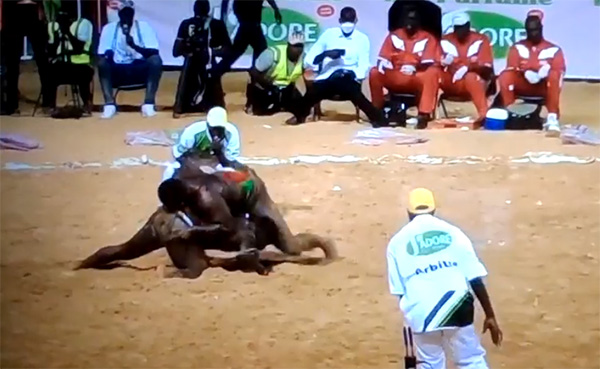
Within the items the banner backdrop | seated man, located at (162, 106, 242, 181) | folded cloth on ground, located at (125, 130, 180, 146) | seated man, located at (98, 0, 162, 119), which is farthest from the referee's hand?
seated man, located at (98, 0, 162, 119)

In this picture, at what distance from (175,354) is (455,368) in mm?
966

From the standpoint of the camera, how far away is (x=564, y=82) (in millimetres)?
5008

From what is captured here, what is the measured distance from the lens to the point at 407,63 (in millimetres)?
5027

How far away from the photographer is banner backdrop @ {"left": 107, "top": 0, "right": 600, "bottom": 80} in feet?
16.3

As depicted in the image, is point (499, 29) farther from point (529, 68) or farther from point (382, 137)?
point (382, 137)

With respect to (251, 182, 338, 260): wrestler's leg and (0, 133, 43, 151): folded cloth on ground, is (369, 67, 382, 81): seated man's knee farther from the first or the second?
(0, 133, 43, 151): folded cloth on ground

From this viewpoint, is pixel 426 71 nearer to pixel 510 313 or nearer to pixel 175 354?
pixel 510 313

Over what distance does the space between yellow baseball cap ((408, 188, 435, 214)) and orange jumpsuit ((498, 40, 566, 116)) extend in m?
0.55

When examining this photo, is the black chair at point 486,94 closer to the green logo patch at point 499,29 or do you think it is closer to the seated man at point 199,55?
the green logo patch at point 499,29

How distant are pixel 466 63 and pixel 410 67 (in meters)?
0.20

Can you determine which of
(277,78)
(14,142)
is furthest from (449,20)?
(14,142)

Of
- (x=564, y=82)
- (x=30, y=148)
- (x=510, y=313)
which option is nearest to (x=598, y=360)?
(x=510, y=313)

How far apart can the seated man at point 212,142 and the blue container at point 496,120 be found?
0.90 m

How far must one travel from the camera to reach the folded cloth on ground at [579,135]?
5.04m
